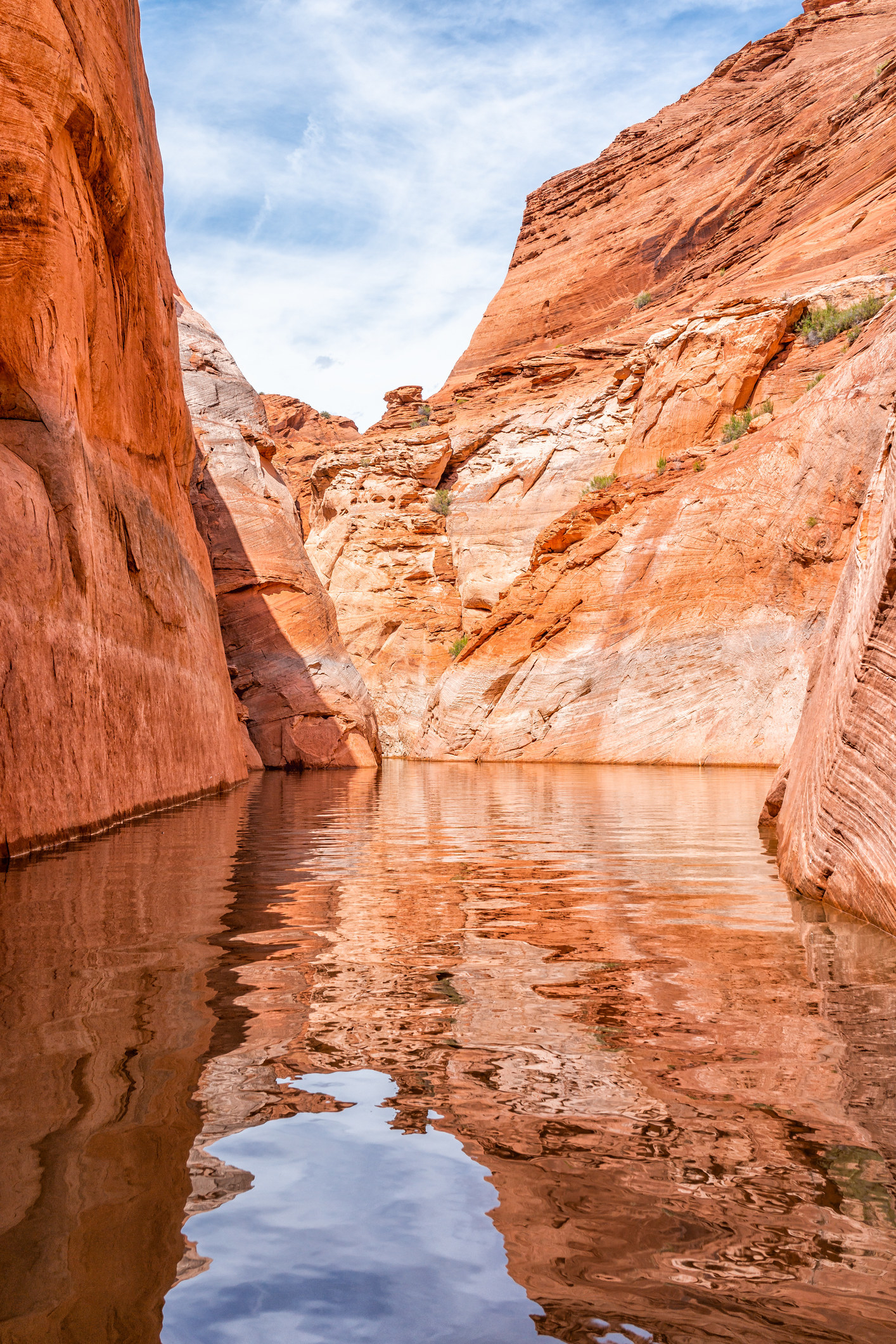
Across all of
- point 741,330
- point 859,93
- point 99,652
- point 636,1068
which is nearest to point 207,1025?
point 636,1068

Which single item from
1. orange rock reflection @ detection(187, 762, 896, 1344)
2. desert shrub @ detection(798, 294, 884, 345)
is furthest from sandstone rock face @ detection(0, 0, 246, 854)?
desert shrub @ detection(798, 294, 884, 345)

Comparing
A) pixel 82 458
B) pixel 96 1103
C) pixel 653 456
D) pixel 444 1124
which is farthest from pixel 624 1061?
pixel 653 456

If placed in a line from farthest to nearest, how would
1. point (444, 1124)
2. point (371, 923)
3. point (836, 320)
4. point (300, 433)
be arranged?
point (300, 433) < point (836, 320) < point (371, 923) < point (444, 1124)

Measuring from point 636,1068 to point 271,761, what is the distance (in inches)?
804

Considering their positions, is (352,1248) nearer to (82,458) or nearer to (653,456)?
(82,458)

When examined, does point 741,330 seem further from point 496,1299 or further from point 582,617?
point 496,1299

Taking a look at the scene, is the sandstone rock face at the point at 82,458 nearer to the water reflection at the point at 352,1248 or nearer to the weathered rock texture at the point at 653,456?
the water reflection at the point at 352,1248

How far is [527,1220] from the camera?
4.91ft

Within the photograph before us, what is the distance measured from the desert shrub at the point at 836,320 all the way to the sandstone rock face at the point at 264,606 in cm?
1590

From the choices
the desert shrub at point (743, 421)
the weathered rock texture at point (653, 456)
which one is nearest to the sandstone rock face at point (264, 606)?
the weathered rock texture at point (653, 456)

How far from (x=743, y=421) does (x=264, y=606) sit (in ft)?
48.3

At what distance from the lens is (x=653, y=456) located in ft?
98.6

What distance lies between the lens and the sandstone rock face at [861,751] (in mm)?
3723

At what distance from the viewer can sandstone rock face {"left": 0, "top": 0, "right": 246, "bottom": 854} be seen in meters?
5.97
